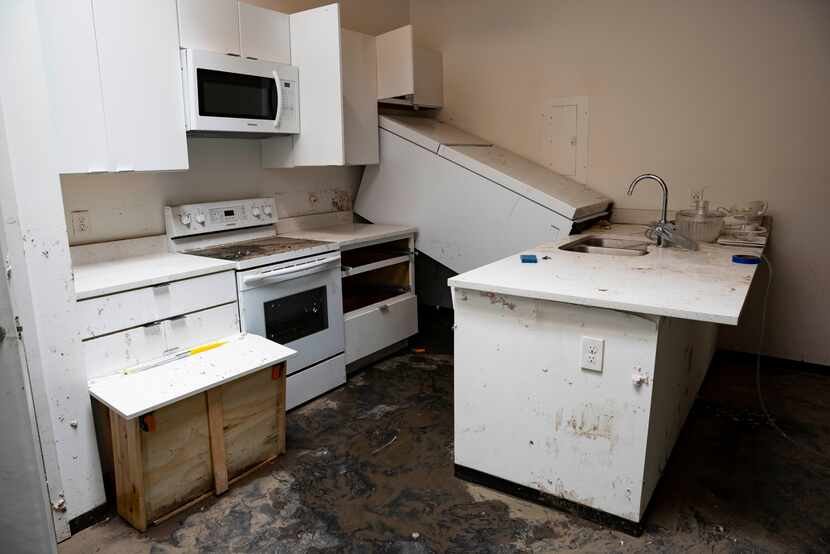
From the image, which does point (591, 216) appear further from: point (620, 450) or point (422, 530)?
point (422, 530)

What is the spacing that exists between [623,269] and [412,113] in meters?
2.36

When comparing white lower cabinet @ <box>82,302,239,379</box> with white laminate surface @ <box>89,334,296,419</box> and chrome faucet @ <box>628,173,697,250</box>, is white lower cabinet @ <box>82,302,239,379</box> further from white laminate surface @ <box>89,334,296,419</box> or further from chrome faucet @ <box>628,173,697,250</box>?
chrome faucet @ <box>628,173,697,250</box>

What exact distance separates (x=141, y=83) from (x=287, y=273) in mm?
989

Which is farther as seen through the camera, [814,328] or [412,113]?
[412,113]

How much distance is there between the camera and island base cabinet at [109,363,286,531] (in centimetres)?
182

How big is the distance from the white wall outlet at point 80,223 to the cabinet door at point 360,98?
Result: 1347mm

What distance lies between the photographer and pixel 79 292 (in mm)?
1835

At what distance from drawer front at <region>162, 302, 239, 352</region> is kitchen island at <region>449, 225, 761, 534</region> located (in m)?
1.05

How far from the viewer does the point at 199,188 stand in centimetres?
284

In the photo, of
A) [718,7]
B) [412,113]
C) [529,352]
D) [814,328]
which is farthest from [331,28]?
[814,328]

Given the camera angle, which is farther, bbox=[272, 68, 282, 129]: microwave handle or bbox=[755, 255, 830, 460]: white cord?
bbox=[272, 68, 282, 129]: microwave handle

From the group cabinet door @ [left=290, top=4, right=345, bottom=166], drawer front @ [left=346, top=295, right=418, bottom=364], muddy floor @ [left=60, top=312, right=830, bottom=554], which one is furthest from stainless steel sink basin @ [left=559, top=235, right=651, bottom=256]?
cabinet door @ [left=290, top=4, right=345, bottom=166]

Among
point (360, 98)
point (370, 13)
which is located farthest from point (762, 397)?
point (370, 13)

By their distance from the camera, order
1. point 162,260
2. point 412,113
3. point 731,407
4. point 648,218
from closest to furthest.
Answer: point 162,260
point 731,407
point 648,218
point 412,113
